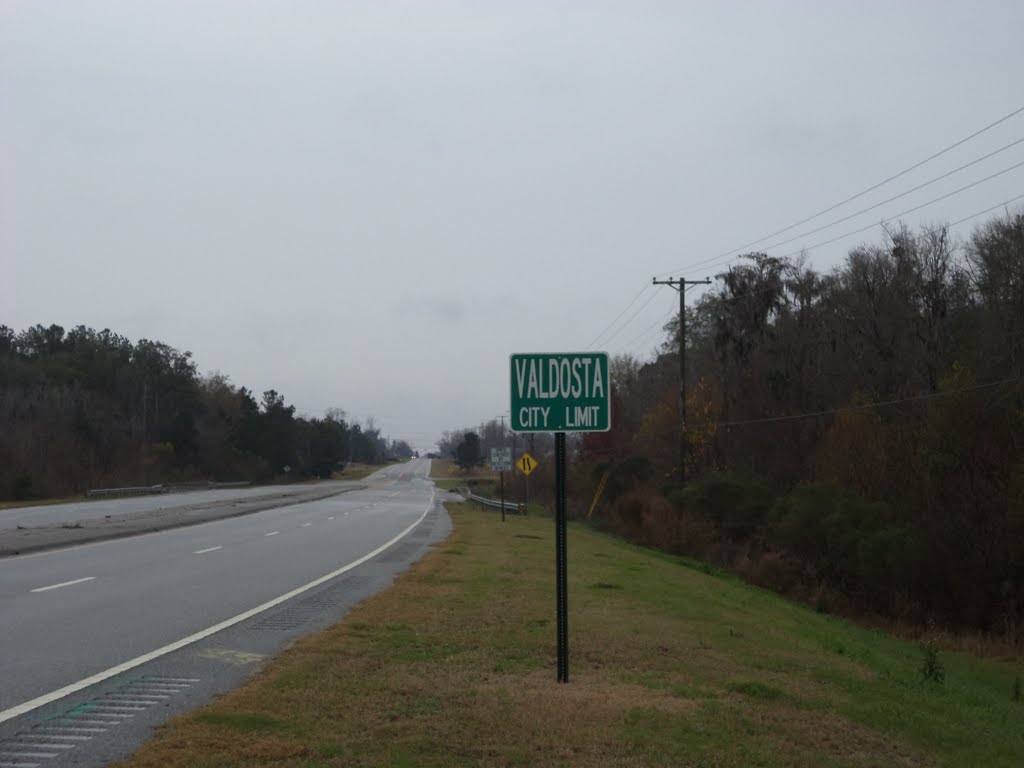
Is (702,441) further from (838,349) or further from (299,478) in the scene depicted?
(299,478)

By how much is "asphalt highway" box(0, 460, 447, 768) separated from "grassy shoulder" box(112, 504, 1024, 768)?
29.8 inches

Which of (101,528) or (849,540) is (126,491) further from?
(849,540)

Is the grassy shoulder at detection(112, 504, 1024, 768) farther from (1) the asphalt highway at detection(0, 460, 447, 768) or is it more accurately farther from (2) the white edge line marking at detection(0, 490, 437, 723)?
(2) the white edge line marking at detection(0, 490, 437, 723)

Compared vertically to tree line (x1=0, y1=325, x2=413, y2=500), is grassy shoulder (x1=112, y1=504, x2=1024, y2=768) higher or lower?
lower

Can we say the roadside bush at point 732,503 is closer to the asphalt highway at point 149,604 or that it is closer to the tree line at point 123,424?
the asphalt highway at point 149,604

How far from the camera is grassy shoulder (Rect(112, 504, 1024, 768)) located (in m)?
6.61

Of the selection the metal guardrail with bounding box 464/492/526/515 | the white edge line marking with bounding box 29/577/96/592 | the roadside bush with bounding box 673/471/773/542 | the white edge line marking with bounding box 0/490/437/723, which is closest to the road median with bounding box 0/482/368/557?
the white edge line marking with bounding box 29/577/96/592

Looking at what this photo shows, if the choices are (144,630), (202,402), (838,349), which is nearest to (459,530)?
(838,349)

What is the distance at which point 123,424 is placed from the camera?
326 ft

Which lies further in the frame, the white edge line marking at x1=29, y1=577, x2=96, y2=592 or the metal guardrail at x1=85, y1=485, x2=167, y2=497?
the metal guardrail at x1=85, y1=485, x2=167, y2=497

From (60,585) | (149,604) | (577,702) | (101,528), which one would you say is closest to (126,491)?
(101,528)

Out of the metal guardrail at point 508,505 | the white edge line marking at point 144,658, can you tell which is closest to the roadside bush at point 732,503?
the metal guardrail at point 508,505

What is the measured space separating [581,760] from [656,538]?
40.8m

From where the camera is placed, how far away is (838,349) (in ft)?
155
